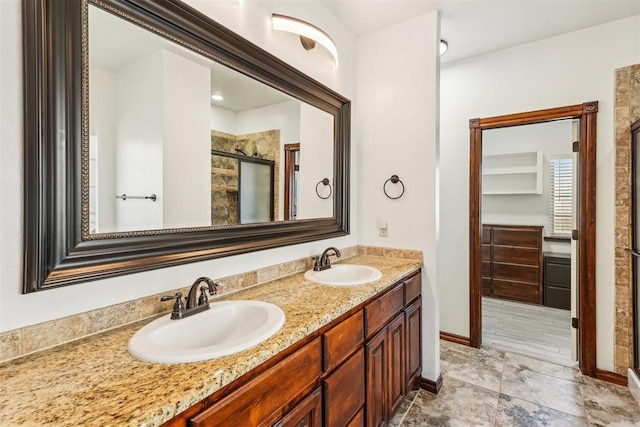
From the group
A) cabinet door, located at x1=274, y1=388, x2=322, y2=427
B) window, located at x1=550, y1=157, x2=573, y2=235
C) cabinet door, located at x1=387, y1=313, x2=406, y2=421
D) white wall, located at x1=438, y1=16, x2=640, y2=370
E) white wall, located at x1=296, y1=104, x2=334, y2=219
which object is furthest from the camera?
window, located at x1=550, y1=157, x2=573, y2=235

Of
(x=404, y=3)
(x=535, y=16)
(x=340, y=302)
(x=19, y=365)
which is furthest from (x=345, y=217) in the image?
(x=535, y=16)

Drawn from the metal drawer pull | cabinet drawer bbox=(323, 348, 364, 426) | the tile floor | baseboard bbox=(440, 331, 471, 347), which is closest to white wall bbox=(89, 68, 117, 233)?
cabinet drawer bbox=(323, 348, 364, 426)

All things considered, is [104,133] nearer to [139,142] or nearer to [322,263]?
[139,142]

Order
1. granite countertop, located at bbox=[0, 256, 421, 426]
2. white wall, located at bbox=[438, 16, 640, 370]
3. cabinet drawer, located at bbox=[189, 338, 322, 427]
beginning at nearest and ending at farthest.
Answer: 1. granite countertop, located at bbox=[0, 256, 421, 426]
2. cabinet drawer, located at bbox=[189, 338, 322, 427]
3. white wall, located at bbox=[438, 16, 640, 370]

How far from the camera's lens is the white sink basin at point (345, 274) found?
1725mm

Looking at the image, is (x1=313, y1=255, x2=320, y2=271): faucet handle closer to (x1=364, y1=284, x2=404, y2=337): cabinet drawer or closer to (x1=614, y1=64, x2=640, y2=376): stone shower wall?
(x1=364, y1=284, x2=404, y2=337): cabinet drawer

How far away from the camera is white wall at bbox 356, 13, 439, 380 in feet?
7.00

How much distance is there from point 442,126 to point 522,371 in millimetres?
2178

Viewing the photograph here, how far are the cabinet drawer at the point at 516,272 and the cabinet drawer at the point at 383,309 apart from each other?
2.96 meters

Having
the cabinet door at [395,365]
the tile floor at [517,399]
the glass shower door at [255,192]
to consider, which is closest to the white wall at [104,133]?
the glass shower door at [255,192]

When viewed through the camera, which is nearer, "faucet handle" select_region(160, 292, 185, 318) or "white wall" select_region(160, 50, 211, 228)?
"faucet handle" select_region(160, 292, 185, 318)

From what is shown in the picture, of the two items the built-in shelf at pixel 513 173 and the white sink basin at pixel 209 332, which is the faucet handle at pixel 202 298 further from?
the built-in shelf at pixel 513 173

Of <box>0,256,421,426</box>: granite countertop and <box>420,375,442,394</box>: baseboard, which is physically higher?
<box>0,256,421,426</box>: granite countertop

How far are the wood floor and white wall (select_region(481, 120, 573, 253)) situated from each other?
881 mm
